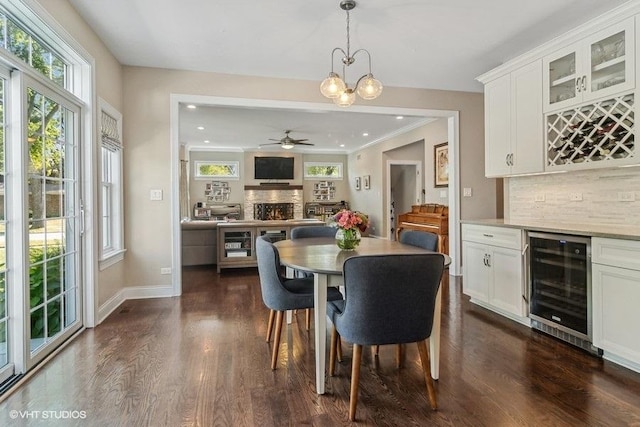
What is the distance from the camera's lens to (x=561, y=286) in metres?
2.73

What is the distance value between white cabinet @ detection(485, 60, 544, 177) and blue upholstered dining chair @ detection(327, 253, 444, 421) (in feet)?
7.18

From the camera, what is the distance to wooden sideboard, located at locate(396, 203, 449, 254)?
5.74 m

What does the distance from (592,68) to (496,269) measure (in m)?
1.82

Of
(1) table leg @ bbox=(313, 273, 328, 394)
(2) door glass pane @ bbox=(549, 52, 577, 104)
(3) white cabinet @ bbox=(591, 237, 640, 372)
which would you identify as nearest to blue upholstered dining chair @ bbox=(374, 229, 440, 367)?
(1) table leg @ bbox=(313, 273, 328, 394)

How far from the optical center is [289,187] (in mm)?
10422

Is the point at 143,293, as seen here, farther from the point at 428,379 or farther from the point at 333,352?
the point at 428,379

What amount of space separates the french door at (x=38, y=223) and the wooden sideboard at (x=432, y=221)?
4632mm

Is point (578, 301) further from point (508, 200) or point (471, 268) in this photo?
point (508, 200)

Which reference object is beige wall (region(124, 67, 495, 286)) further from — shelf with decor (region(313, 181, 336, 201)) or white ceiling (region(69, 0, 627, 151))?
shelf with decor (region(313, 181, 336, 201))

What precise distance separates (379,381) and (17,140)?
265cm

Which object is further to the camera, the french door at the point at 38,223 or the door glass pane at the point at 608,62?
the door glass pane at the point at 608,62

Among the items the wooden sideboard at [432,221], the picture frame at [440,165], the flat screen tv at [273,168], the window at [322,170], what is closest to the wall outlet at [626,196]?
the wooden sideboard at [432,221]

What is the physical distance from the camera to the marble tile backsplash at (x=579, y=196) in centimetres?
280

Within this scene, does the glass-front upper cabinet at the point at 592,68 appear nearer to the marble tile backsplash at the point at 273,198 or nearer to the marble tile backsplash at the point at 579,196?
the marble tile backsplash at the point at 579,196
